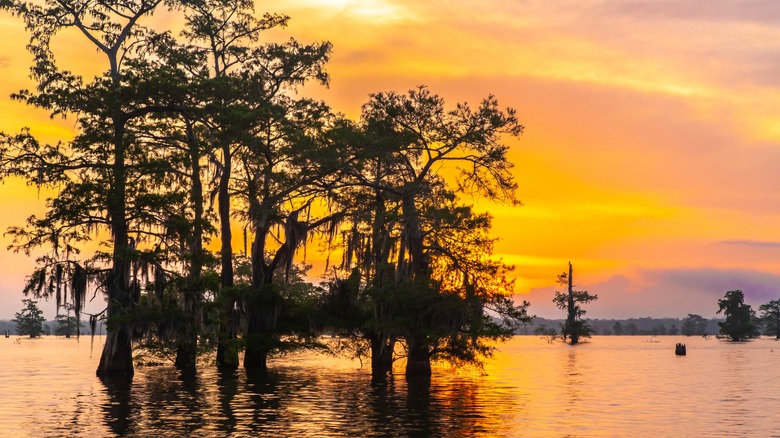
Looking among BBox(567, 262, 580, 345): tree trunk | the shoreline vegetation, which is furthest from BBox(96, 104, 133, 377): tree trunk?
BBox(567, 262, 580, 345): tree trunk

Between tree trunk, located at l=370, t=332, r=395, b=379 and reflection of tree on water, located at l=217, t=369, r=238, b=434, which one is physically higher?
tree trunk, located at l=370, t=332, r=395, b=379

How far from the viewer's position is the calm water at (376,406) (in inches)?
1305

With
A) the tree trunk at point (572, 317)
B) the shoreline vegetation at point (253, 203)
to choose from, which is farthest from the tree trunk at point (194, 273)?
the tree trunk at point (572, 317)

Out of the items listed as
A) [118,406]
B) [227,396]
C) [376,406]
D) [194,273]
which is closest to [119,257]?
[194,273]

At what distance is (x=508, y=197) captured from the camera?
54.8 meters

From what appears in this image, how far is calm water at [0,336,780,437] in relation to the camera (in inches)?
1305

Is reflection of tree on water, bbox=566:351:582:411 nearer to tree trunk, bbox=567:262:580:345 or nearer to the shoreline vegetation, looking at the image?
the shoreline vegetation

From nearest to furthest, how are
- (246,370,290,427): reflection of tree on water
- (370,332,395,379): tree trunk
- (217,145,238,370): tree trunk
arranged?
(246,370,290,427): reflection of tree on water
(370,332,395,379): tree trunk
(217,145,238,370): tree trunk

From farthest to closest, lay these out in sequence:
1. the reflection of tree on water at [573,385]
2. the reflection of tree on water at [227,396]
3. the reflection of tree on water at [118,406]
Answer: the reflection of tree on water at [573,385]
the reflection of tree on water at [227,396]
the reflection of tree on water at [118,406]

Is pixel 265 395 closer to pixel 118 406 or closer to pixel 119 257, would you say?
pixel 118 406

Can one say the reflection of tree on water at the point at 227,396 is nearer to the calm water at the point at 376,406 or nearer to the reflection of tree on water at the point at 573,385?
the calm water at the point at 376,406

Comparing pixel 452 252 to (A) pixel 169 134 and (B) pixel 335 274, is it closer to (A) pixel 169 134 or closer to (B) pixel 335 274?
(B) pixel 335 274

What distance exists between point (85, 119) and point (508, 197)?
2426 cm

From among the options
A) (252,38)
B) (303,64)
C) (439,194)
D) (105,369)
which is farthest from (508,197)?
(105,369)
